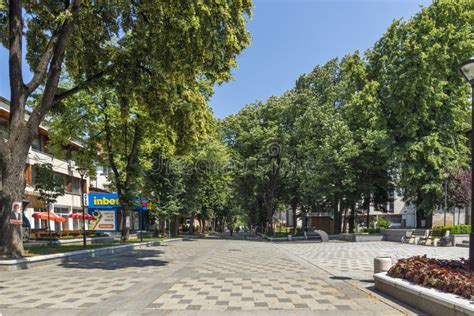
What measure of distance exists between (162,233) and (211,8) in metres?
28.9

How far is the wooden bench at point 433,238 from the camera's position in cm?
2482

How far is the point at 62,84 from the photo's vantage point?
93.3 feet

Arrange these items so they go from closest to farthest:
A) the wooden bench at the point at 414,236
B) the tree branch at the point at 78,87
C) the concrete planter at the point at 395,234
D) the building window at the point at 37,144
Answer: the tree branch at the point at 78,87 → the wooden bench at the point at 414,236 → the concrete planter at the point at 395,234 → the building window at the point at 37,144

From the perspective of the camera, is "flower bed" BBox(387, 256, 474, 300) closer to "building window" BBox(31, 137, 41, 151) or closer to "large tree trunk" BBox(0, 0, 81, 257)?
"large tree trunk" BBox(0, 0, 81, 257)

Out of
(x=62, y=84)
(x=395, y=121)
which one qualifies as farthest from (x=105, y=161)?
(x=395, y=121)

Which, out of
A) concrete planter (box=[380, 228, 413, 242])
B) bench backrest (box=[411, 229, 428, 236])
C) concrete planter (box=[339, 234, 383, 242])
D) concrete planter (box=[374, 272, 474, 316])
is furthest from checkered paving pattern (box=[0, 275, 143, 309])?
concrete planter (box=[380, 228, 413, 242])

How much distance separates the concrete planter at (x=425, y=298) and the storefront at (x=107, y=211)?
75.5ft

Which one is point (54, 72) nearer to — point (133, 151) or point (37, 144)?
point (133, 151)

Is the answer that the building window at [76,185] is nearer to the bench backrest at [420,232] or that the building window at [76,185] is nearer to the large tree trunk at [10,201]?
the large tree trunk at [10,201]

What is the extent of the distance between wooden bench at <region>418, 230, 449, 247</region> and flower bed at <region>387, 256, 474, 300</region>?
16.7 metres

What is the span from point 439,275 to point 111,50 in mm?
15454

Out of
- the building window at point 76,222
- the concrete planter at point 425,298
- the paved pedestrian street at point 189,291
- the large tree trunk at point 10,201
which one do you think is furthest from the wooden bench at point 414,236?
the building window at point 76,222

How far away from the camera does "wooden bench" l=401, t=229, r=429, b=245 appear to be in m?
27.1

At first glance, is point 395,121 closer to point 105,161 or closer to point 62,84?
point 105,161
